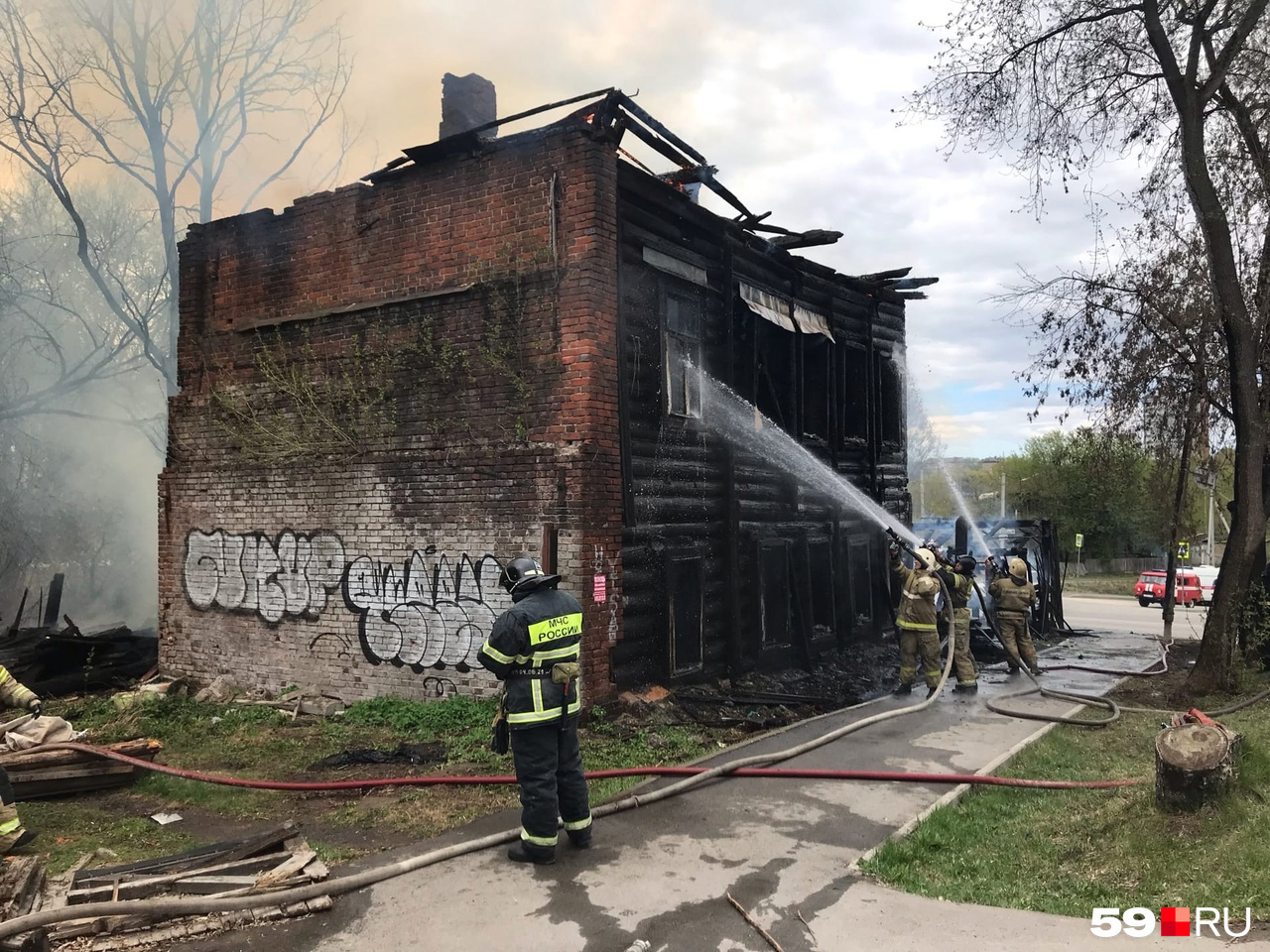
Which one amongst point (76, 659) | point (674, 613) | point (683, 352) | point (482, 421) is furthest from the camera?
point (76, 659)

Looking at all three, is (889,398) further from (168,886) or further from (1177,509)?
(168,886)

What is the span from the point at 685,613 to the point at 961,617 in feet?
11.7

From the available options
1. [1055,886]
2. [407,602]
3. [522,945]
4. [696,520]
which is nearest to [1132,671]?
[696,520]

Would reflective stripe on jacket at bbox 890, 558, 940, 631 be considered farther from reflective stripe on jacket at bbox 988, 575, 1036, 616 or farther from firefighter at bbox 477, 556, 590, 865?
firefighter at bbox 477, 556, 590, 865

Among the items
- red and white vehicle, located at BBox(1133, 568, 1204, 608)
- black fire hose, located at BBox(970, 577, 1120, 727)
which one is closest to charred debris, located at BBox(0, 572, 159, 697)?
black fire hose, located at BBox(970, 577, 1120, 727)

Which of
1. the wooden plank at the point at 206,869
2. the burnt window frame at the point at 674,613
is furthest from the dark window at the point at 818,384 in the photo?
the wooden plank at the point at 206,869

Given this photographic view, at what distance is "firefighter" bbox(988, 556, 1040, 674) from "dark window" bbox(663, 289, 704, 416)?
4.83 metres

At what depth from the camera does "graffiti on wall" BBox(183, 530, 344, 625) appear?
10.1 m

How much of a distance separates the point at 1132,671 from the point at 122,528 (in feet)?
66.7

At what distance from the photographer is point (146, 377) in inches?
811

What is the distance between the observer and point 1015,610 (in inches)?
449

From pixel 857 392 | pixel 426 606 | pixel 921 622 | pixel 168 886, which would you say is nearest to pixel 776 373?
pixel 857 392

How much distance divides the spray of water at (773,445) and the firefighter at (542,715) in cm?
562

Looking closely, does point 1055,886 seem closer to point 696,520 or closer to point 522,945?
point 522,945
